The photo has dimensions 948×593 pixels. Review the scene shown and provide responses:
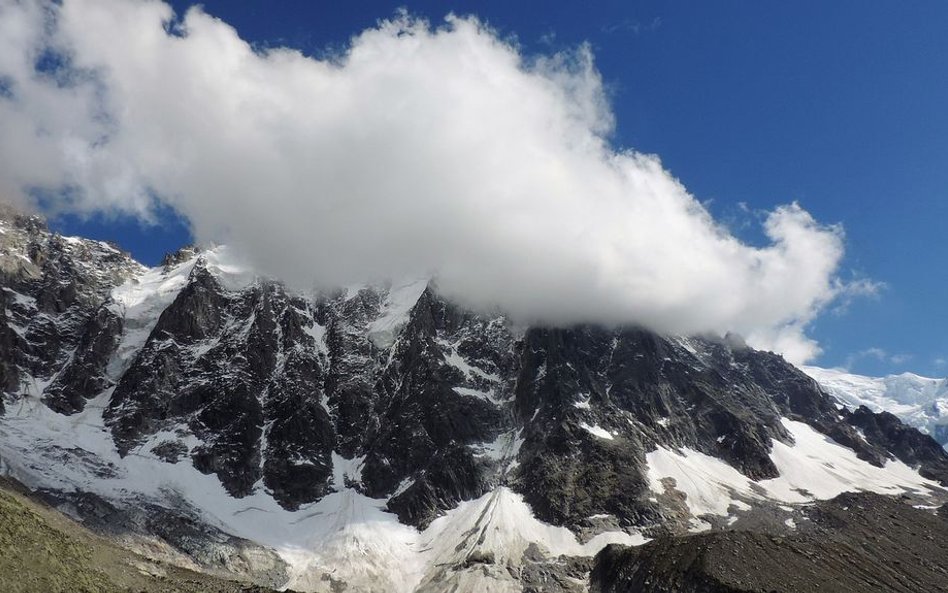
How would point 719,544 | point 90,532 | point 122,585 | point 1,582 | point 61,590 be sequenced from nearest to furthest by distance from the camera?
point 1,582 → point 61,590 → point 122,585 → point 719,544 → point 90,532

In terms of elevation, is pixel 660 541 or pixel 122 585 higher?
pixel 660 541

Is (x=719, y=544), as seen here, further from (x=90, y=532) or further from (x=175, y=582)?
(x=90, y=532)

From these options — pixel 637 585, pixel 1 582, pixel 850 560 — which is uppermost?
pixel 850 560

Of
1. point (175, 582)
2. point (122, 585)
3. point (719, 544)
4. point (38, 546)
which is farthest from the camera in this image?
point (719, 544)

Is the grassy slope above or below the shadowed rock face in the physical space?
below

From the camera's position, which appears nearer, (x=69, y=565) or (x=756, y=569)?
(x=69, y=565)

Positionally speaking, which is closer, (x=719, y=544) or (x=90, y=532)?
(x=719, y=544)

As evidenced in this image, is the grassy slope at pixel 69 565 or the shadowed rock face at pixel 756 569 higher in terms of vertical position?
the shadowed rock face at pixel 756 569

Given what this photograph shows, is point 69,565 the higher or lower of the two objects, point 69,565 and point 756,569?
the lower

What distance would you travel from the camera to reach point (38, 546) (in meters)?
122

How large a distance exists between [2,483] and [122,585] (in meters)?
78.8

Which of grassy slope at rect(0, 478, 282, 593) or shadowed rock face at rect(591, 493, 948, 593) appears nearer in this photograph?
grassy slope at rect(0, 478, 282, 593)

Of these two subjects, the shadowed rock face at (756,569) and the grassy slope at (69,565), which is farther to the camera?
the shadowed rock face at (756,569)

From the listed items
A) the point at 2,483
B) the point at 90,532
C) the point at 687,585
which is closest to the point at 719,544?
the point at 687,585
